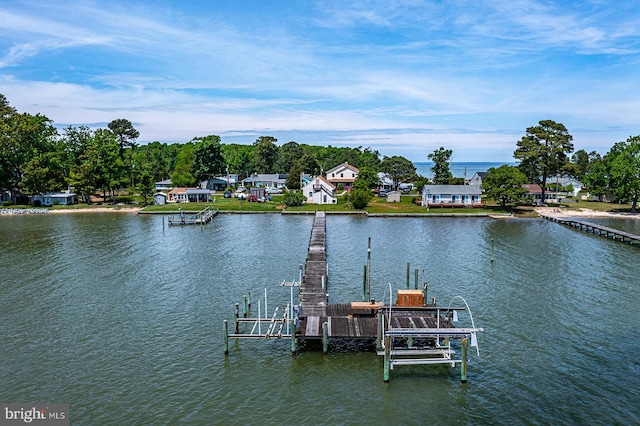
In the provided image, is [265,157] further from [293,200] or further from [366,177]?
[293,200]

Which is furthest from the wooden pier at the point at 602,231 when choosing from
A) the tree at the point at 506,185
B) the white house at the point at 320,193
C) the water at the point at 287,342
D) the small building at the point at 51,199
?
the small building at the point at 51,199

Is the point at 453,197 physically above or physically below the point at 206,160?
below

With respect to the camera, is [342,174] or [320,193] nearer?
[320,193]

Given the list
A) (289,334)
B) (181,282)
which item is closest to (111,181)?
(181,282)

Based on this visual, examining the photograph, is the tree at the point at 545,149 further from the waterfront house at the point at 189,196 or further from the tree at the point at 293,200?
the waterfront house at the point at 189,196

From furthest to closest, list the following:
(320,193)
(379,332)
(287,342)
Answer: (320,193) < (287,342) < (379,332)

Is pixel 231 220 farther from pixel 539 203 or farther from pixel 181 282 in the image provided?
pixel 539 203

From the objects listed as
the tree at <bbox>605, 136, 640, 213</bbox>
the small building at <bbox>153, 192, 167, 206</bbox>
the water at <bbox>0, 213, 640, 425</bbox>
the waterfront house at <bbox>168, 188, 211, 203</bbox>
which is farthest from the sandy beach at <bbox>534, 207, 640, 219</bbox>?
the small building at <bbox>153, 192, 167, 206</bbox>

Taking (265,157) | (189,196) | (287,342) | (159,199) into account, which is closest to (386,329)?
(287,342)
